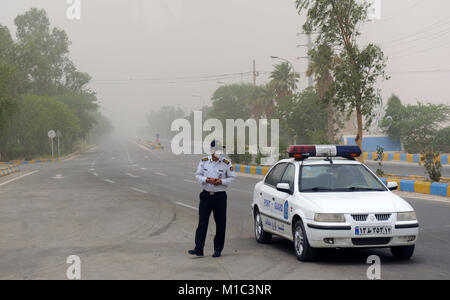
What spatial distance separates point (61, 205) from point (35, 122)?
53578mm

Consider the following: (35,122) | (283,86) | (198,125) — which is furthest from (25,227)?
(198,125)

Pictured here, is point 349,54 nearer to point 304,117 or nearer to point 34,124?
point 304,117

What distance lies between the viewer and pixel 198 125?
502 feet

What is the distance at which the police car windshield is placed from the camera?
9.09 meters

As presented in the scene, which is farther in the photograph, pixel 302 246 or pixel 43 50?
pixel 43 50

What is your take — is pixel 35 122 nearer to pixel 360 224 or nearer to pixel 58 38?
pixel 58 38

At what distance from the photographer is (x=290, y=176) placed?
31.6ft

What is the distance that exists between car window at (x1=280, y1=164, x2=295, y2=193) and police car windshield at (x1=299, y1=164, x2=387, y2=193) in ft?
0.58

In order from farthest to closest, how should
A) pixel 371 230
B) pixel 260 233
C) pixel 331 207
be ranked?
1. pixel 260 233
2. pixel 331 207
3. pixel 371 230

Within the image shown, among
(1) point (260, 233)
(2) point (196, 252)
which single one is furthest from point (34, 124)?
(2) point (196, 252)

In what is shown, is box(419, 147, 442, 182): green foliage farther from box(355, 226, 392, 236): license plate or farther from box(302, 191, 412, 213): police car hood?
box(355, 226, 392, 236): license plate

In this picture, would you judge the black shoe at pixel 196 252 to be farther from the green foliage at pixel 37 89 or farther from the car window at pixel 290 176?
the green foliage at pixel 37 89

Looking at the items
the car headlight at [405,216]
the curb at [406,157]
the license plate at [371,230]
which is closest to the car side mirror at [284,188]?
the license plate at [371,230]

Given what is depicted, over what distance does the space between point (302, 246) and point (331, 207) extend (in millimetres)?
767
